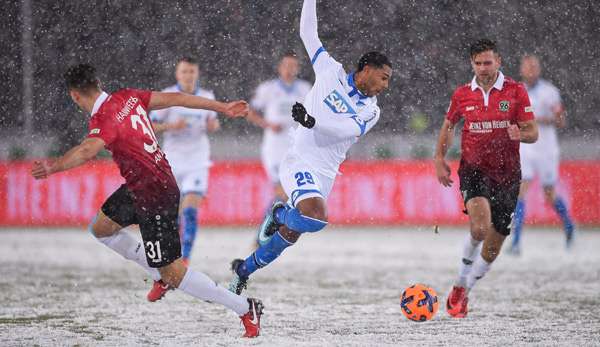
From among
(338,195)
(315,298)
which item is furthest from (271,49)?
(315,298)

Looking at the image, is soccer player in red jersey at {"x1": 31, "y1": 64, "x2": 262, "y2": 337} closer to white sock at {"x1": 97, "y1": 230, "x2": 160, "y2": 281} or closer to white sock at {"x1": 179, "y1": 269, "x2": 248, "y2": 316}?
white sock at {"x1": 179, "y1": 269, "x2": 248, "y2": 316}

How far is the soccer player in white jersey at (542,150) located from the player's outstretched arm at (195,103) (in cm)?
643

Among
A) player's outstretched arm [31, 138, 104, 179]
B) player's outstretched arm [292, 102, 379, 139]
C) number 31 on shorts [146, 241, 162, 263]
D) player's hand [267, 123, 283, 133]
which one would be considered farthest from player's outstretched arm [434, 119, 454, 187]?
player's hand [267, 123, 283, 133]

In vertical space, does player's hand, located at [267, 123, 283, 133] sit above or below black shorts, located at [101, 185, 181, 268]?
above

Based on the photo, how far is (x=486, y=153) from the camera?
24.6ft

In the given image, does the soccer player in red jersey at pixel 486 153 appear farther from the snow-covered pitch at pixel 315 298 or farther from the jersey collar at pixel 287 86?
the jersey collar at pixel 287 86

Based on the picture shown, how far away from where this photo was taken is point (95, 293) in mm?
8586

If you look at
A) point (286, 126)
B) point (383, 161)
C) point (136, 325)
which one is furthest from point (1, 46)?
point (136, 325)

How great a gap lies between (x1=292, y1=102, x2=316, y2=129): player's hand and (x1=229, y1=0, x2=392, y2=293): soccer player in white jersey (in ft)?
0.65

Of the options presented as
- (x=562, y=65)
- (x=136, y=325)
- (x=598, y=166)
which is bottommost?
(x=136, y=325)

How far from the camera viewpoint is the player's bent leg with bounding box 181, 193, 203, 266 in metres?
10.0

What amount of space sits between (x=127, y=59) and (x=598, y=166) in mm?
9487

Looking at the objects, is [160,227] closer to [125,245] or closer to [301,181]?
[125,245]

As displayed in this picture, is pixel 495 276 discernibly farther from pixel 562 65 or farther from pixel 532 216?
pixel 562 65
